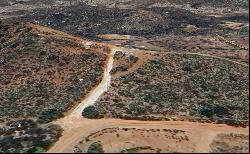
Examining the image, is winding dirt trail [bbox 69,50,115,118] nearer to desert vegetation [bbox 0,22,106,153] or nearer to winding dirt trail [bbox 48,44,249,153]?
winding dirt trail [bbox 48,44,249,153]

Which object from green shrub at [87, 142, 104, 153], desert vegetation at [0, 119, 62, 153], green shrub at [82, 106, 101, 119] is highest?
green shrub at [87, 142, 104, 153]

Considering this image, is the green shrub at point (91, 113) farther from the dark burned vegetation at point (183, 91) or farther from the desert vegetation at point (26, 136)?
the desert vegetation at point (26, 136)

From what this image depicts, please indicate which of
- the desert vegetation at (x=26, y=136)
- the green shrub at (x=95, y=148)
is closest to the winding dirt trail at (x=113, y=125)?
the desert vegetation at (x=26, y=136)

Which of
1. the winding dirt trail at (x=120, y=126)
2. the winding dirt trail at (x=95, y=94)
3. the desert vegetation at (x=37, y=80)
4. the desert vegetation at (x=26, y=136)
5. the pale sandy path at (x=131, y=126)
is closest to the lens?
the desert vegetation at (x=26, y=136)

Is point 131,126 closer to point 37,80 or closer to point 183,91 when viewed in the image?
point 183,91

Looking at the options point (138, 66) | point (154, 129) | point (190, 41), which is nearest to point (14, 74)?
point (138, 66)

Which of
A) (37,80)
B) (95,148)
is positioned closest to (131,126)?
(95,148)

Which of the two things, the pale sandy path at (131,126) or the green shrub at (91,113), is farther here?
the green shrub at (91,113)

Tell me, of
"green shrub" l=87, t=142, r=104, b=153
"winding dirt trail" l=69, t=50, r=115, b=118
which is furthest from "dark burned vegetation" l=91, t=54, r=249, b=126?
"green shrub" l=87, t=142, r=104, b=153

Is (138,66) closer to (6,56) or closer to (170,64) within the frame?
(170,64)
